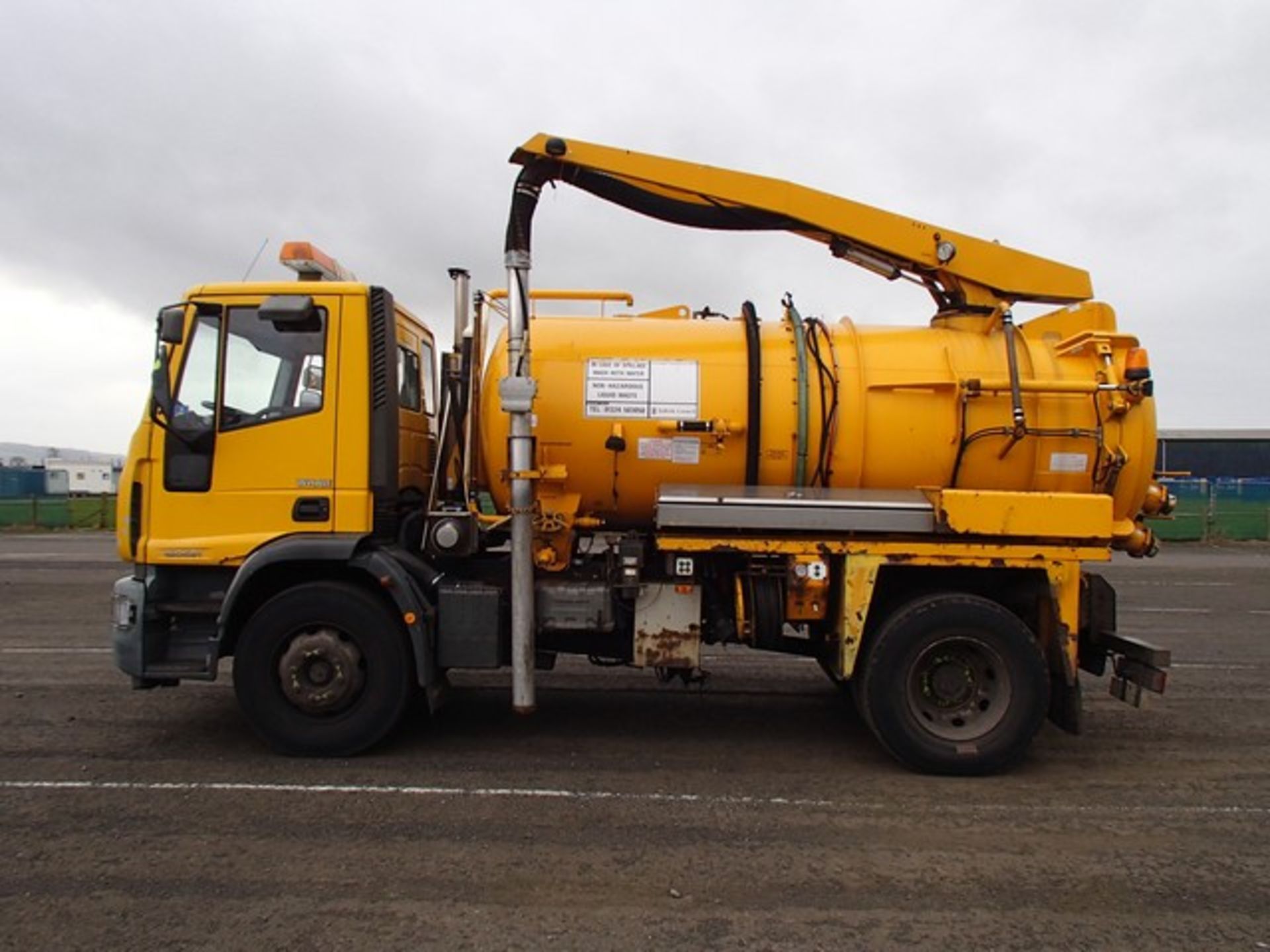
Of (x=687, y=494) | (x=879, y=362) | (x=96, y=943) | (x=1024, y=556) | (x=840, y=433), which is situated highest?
(x=879, y=362)

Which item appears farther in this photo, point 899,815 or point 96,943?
point 899,815

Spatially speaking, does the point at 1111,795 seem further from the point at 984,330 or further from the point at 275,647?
the point at 275,647

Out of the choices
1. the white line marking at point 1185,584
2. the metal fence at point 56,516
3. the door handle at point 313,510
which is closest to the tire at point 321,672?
the door handle at point 313,510

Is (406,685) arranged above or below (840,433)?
below

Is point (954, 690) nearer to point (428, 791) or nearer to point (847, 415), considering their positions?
point (847, 415)

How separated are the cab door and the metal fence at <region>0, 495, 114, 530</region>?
2394 cm

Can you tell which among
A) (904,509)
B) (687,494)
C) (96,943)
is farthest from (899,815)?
(96,943)

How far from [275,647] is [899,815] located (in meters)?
3.61

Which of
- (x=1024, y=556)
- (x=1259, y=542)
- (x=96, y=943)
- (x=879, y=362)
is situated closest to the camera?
(x=96, y=943)

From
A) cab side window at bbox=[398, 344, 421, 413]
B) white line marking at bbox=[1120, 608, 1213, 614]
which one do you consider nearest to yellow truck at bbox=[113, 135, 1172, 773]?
cab side window at bbox=[398, 344, 421, 413]

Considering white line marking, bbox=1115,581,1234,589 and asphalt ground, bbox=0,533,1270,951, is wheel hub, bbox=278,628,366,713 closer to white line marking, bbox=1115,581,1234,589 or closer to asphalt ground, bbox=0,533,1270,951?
asphalt ground, bbox=0,533,1270,951

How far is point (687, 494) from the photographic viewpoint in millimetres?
5148

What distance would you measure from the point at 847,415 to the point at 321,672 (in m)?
3.52

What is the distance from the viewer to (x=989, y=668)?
16.7 ft
